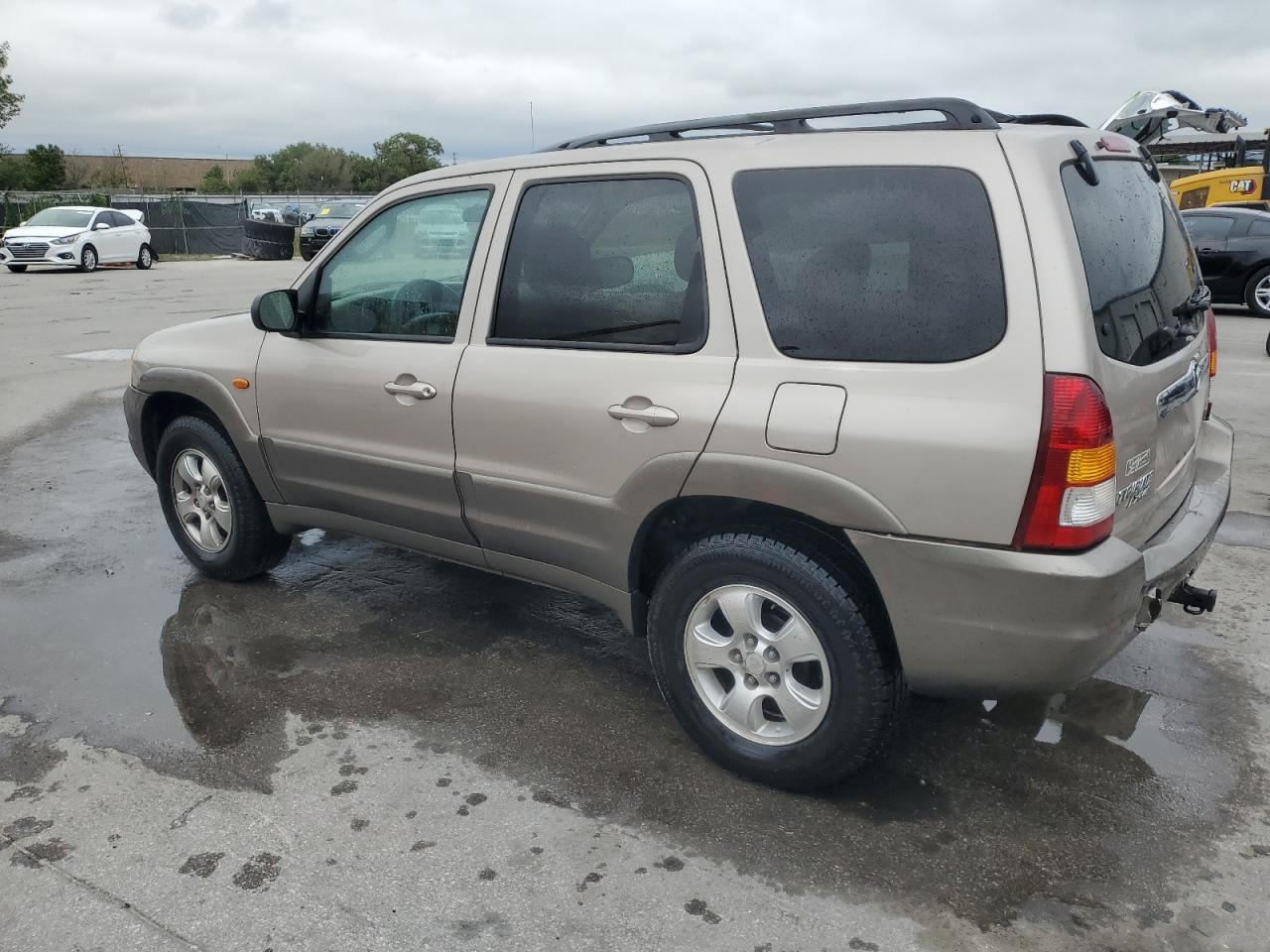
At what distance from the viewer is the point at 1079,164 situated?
2816 mm

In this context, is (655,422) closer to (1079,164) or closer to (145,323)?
(1079,164)

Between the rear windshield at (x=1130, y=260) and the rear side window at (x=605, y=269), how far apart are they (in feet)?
3.45

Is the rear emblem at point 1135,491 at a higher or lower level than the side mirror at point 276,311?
lower

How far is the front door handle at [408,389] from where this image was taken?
12.3ft

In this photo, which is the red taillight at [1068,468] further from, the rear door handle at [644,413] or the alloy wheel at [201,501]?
the alloy wheel at [201,501]

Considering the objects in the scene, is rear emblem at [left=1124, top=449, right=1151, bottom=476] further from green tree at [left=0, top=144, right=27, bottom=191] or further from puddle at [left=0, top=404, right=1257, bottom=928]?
green tree at [left=0, top=144, right=27, bottom=191]

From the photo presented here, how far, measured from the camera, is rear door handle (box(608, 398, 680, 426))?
123 inches

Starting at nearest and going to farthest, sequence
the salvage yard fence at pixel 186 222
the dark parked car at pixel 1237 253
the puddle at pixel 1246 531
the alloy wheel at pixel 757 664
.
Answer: the alloy wheel at pixel 757 664 → the puddle at pixel 1246 531 → the dark parked car at pixel 1237 253 → the salvage yard fence at pixel 186 222

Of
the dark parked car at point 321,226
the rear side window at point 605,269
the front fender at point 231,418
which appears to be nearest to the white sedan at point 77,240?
the dark parked car at point 321,226

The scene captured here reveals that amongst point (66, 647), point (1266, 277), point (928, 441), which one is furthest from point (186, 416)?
point (1266, 277)

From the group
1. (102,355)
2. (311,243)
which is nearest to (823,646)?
(102,355)

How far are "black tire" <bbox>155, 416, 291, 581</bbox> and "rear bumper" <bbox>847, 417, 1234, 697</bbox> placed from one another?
9.47 feet

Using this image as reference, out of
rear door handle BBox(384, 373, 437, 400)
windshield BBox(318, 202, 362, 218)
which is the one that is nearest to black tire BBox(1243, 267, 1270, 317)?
rear door handle BBox(384, 373, 437, 400)

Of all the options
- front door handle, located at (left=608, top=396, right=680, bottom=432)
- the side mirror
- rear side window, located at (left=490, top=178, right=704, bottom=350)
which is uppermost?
rear side window, located at (left=490, top=178, right=704, bottom=350)
